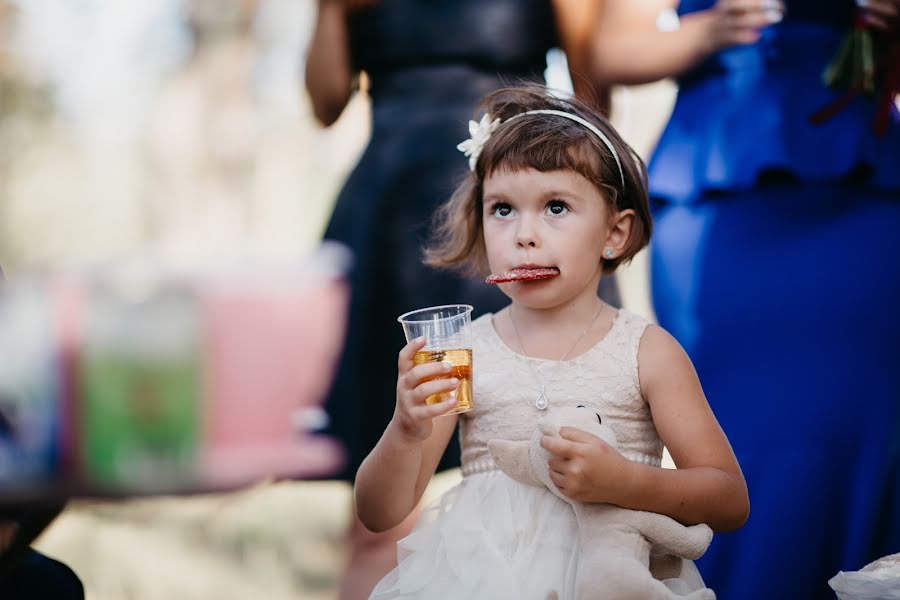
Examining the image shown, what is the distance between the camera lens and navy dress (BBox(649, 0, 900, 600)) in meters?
2.65

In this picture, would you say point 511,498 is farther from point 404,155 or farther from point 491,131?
point 404,155

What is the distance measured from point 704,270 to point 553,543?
113 centimetres

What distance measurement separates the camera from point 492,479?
2043mm

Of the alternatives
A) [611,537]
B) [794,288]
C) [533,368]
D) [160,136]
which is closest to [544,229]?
[533,368]

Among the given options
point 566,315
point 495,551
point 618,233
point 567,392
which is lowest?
point 495,551

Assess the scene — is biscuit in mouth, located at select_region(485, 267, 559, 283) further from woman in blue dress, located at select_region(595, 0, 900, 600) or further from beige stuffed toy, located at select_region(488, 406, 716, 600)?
woman in blue dress, located at select_region(595, 0, 900, 600)

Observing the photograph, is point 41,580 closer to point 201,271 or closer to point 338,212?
point 201,271

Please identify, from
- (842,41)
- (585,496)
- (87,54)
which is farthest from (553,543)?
(87,54)

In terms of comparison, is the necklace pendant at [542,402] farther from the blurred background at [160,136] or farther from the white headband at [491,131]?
the blurred background at [160,136]

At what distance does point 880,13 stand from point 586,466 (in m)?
1.58

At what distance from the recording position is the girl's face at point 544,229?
2.00 m

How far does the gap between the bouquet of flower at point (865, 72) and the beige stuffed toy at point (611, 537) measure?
131 cm

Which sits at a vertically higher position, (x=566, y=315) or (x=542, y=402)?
(x=566, y=315)

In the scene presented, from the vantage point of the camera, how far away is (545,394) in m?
2.05
